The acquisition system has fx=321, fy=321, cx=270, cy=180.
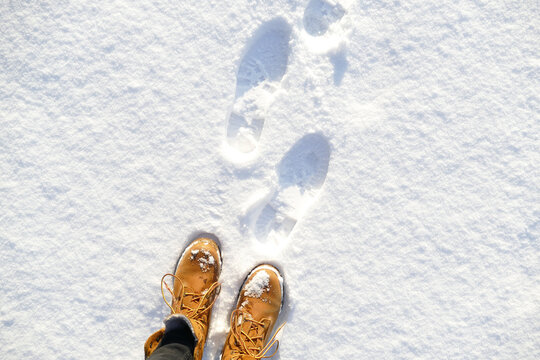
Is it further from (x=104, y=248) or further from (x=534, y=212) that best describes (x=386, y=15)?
(x=104, y=248)

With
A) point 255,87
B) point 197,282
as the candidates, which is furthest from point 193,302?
point 255,87

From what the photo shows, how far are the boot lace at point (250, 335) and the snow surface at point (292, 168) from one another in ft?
0.26

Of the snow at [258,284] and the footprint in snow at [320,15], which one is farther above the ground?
the footprint in snow at [320,15]

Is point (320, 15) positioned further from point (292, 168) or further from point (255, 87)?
point (292, 168)

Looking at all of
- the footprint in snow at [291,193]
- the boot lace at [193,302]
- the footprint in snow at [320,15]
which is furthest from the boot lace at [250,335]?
the footprint in snow at [320,15]

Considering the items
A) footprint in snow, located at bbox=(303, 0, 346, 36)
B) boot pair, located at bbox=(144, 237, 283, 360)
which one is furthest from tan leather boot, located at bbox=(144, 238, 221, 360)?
footprint in snow, located at bbox=(303, 0, 346, 36)

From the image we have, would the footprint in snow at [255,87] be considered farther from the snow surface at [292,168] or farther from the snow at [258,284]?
the snow at [258,284]

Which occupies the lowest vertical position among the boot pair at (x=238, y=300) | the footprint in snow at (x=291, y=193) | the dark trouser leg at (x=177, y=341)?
the dark trouser leg at (x=177, y=341)

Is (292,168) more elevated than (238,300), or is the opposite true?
(292,168)

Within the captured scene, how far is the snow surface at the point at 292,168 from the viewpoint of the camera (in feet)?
3.67

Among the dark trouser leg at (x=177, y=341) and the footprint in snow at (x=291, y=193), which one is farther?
the footprint in snow at (x=291, y=193)

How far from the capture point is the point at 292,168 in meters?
1.15

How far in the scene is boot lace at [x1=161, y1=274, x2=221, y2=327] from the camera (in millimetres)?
1143

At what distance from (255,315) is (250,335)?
0.08 m
